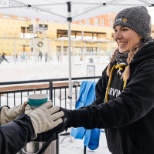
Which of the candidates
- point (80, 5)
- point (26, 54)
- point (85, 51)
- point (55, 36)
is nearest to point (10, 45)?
point (26, 54)

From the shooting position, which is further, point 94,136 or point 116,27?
point 94,136

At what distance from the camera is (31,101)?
1183 mm

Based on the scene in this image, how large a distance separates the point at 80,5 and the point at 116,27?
8.43ft

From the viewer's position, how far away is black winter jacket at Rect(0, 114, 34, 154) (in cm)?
91

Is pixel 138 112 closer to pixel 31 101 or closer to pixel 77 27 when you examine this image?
pixel 31 101

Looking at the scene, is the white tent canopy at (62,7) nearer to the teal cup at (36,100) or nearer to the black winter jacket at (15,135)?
the teal cup at (36,100)

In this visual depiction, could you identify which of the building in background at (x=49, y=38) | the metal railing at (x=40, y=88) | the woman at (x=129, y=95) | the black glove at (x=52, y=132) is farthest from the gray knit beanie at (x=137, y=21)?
the building in background at (x=49, y=38)

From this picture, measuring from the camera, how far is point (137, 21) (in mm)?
1489

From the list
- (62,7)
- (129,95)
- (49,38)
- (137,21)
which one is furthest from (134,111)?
(49,38)

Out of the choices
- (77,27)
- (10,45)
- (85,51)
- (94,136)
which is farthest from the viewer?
(77,27)

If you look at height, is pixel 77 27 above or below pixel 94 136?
above

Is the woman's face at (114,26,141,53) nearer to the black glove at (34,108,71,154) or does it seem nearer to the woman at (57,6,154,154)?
the woman at (57,6,154,154)

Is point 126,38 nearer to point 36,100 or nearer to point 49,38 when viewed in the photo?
point 36,100

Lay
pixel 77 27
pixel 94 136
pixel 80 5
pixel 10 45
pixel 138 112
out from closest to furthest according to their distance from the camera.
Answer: pixel 138 112
pixel 94 136
pixel 80 5
pixel 10 45
pixel 77 27
